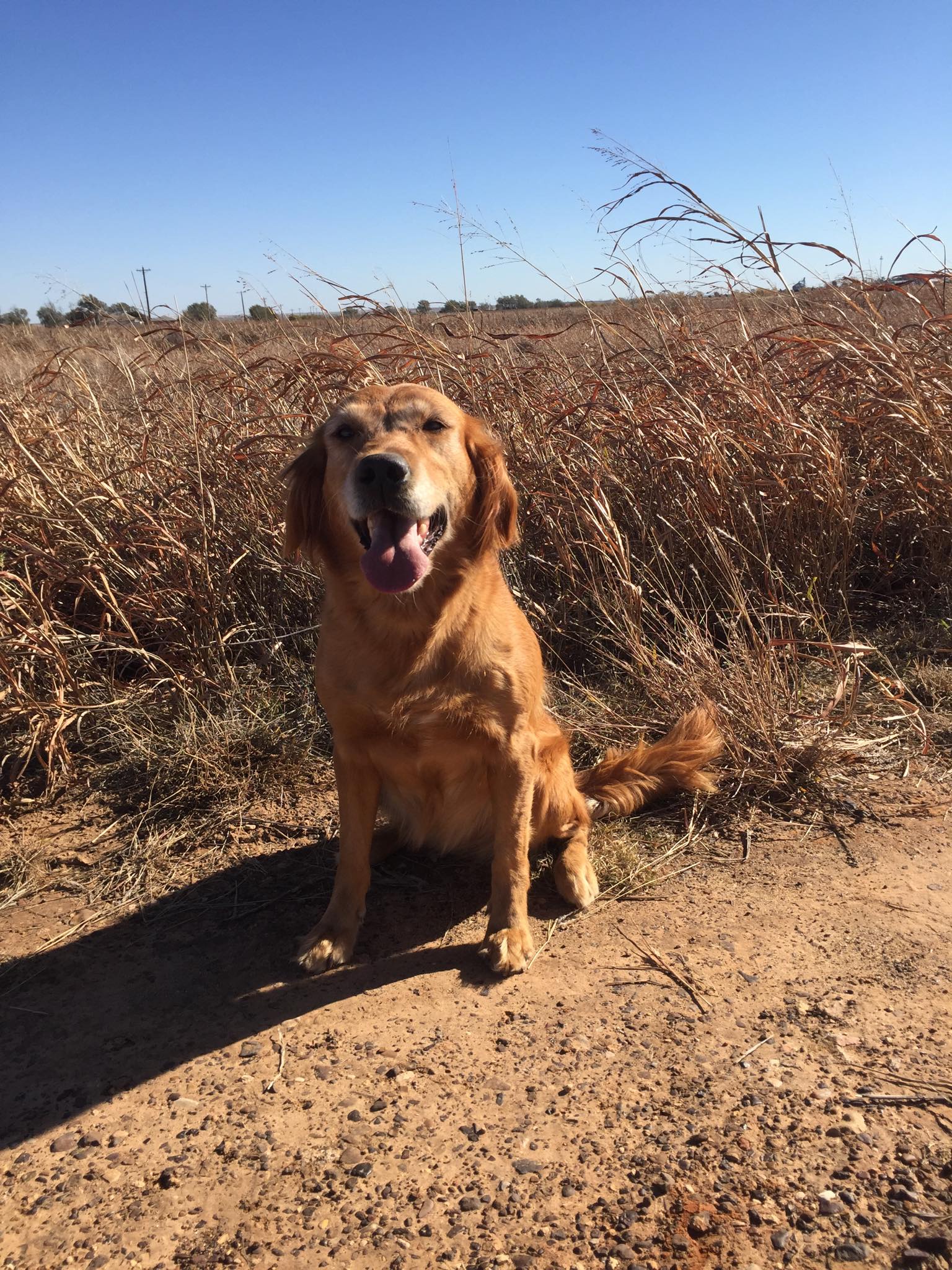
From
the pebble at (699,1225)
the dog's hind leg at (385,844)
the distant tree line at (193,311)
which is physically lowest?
the pebble at (699,1225)

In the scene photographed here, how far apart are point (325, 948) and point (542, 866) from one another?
2.57 feet

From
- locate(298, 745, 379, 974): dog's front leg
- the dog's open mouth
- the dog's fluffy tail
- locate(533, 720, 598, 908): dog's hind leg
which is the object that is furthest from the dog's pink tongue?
the dog's fluffy tail

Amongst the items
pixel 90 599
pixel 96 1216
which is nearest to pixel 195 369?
pixel 90 599

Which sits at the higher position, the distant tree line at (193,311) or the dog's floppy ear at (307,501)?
the distant tree line at (193,311)

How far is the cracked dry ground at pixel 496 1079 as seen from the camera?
160cm

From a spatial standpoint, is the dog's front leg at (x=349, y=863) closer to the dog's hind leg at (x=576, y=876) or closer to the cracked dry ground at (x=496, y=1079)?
the cracked dry ground at (x=496, y=1079)

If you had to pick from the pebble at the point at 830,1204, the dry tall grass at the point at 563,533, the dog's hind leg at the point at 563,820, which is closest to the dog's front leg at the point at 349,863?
the dog's hind leg at the point at 563,820

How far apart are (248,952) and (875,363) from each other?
3.57 m

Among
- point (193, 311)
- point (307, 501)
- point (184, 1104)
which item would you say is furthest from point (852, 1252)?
point (193, 311)

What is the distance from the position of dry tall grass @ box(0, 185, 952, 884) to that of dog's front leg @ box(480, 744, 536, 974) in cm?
104

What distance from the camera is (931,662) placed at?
145 inches

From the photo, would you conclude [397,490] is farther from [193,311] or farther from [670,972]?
[193,311]

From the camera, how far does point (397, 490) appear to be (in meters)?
2.30

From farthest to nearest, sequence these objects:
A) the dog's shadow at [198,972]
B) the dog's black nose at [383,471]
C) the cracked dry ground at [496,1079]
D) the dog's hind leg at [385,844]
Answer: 1. the dog's hind leg at [385,844]
2. the dog's black nose at [383,471]
3. the dog's shadow at [198,972]
4. the cracked dry ground at [496,1079]
